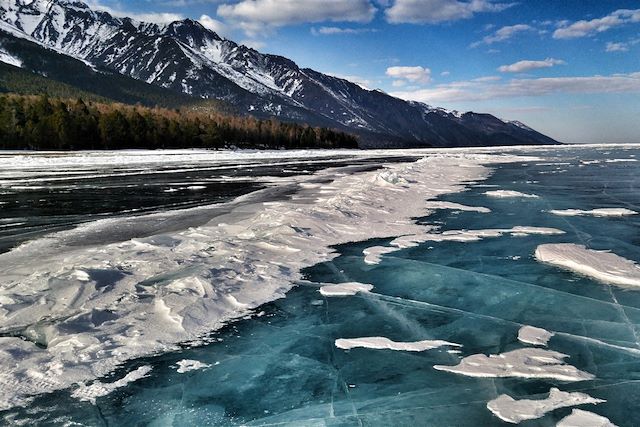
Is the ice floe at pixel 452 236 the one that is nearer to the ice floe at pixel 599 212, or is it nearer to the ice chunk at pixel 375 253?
the ice chunk at pixel 375 253

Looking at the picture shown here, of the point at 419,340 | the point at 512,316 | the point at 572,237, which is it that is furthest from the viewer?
the point at 572,237

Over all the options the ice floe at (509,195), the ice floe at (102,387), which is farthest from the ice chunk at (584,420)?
the ice floe at (509,195)

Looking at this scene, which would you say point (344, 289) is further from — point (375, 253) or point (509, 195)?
point (509, 195)

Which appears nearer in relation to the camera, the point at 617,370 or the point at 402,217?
the point at 617,370

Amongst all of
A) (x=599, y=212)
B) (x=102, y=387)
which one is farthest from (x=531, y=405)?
A: (x=599, y=212)

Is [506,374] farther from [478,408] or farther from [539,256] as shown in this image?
[539,256]

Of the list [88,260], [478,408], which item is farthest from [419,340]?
[88,260]

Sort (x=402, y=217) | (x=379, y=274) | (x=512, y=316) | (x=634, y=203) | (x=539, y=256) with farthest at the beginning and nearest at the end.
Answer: (x=634, y=203) → (x=402, y=217) → (x=539, y=256) → (x=379, y=274) → (x=512, y=316)
